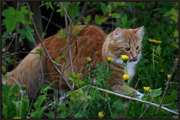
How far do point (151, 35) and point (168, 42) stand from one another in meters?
0.77

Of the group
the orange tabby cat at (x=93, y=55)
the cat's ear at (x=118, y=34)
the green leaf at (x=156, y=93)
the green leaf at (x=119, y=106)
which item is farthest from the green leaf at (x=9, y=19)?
the green leaf at (x=156, y=93)

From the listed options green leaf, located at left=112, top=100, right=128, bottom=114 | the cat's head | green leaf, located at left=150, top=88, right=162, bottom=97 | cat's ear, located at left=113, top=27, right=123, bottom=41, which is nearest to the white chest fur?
the cat's head

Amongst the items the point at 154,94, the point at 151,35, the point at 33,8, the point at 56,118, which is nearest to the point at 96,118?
the point at 56,118

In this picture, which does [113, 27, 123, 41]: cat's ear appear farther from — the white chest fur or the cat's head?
the white chest fur

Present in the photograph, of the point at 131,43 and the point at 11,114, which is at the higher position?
the point at 131,43

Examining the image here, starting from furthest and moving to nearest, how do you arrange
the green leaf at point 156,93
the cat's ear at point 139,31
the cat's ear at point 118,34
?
1. the cat's ear at point 139,31
2. the cat's ear at point 118,34
3. the green leaf at point 156,93

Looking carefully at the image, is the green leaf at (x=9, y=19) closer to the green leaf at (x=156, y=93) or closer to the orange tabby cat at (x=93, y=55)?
the orange tabby cat at (x=93, y=55)

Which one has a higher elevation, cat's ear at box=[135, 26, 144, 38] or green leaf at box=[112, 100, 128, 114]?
cat's ear at box=[135, 26, 144, 38]

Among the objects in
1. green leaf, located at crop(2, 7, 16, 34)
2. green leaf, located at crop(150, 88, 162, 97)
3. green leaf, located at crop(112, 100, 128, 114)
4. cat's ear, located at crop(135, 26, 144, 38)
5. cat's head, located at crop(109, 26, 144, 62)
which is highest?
green leaf, located at crop(2, 7, 16, 34)

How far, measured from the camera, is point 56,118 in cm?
242

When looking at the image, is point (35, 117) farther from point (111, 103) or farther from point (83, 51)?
point (83, 51)

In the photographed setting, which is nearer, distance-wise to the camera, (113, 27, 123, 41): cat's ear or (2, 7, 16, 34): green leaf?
(2, 7, 16, 34): green leaf

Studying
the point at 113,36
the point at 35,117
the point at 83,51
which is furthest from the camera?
the point at 83,51

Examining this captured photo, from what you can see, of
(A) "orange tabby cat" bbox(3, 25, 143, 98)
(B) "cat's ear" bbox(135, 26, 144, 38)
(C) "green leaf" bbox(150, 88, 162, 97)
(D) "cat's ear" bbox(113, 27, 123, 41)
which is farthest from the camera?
(B) "cat's ear" bbox(135, 26, 144, 38)
